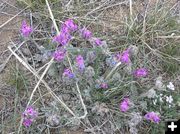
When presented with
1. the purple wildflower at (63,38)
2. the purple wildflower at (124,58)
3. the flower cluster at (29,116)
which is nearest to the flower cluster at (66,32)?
the purple wildflower at (63,38)

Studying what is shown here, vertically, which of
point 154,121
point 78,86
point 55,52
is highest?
point 55,52

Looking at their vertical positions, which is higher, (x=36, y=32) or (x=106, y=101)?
(x=36, y=32)

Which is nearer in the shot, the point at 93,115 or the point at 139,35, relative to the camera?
the point at 93,115

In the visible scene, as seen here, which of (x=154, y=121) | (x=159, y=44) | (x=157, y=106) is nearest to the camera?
(x=154, y=121)

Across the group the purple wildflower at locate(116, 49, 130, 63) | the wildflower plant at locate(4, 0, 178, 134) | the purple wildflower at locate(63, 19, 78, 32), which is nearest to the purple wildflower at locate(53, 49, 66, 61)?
the wildflower plant at locate(4, 0, 178, 134)

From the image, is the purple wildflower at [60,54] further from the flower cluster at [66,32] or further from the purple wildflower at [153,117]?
the purple wildflower at [153,117]

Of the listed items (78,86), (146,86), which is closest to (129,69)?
(146,86)

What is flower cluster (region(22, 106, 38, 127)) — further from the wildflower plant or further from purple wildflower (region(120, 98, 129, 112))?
purple wildflower (region(120, 98, 129, 112))

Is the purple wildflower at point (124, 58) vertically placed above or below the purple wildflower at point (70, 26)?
below

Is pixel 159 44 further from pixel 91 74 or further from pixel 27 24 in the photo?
pixel 27 24
